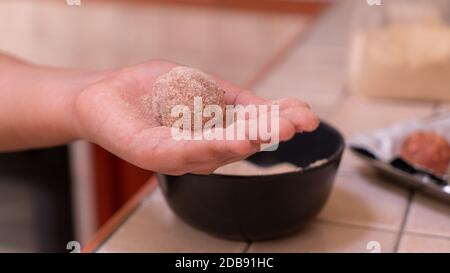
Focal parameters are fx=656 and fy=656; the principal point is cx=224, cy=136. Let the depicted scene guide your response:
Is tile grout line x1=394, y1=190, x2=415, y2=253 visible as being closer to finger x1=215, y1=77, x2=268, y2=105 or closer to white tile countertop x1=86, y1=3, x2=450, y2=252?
white tile countertop x1=86, y1=3, x2=450, y2=252

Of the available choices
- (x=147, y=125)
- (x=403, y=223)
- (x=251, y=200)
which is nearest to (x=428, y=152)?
(x=403, y=223)

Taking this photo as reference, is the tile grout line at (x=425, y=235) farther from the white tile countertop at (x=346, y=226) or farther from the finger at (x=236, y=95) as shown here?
the finger at (x=236, y=95)

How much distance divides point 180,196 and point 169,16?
1.41m

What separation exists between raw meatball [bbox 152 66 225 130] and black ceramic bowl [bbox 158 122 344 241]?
9 centimetres

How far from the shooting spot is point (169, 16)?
210 centimetres

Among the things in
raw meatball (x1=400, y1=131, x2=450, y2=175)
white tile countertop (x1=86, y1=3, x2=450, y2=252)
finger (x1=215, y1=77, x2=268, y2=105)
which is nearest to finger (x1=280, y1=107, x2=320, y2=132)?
finger (x1=215, y1=77, x2=268, y2=105)

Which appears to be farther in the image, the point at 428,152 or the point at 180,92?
the point at 428,152

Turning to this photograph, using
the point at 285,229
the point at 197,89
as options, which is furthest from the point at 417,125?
the point at 197,89

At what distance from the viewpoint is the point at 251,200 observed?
737 mm

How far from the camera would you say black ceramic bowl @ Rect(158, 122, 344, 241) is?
0.73m

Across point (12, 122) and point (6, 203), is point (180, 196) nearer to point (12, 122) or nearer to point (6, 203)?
point (12, 122)

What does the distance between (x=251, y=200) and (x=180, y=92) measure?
0.15 m

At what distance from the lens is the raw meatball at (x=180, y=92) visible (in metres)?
0.67

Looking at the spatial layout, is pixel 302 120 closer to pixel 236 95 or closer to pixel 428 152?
pixel 236 95
